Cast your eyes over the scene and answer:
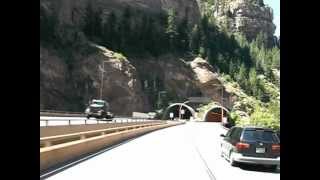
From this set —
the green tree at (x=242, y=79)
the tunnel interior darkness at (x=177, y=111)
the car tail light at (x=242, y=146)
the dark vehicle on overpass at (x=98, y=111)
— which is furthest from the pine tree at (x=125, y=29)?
the car tail light at (x=242, y=146)

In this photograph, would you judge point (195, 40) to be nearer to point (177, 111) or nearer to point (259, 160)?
point (177, 111)

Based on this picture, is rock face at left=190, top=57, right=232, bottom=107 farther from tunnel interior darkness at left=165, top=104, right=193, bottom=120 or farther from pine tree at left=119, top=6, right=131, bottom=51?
pine tree at left=119, top=6, right=131, bottom=51

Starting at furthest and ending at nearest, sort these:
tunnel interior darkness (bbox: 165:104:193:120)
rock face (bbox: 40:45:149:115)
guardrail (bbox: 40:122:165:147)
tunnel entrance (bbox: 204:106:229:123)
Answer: tunnel interior darkness (bbox: 165:104:193:120) → tunnel entrance (bbox: 204:106:229:123) → rock face (bbox: 40:45:149:115) → guardrail (bbox: 40:122:165:147)

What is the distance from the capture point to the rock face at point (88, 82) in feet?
368

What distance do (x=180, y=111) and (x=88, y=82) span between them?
3603cm

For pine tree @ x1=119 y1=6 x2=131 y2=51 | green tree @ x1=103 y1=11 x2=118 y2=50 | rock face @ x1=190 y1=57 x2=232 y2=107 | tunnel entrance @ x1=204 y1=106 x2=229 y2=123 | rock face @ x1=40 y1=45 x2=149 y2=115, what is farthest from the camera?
rock face @ x1=190 y1=57 x2=232 y2=107

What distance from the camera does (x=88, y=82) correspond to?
12369cm

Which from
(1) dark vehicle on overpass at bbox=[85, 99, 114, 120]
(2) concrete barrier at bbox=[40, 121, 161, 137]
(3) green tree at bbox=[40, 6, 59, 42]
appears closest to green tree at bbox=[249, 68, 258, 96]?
(3) green tree at bbox=[40, 6, 59, 42]

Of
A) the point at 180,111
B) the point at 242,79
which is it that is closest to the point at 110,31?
the point at 180,111

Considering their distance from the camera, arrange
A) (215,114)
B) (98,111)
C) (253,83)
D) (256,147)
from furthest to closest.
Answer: (253,83) → (215,114) → (98,111) → (256,147)

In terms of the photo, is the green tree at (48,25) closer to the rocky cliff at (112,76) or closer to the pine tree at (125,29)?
the rocky cliff at (112,76)

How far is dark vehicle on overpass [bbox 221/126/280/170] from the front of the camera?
65.9ft

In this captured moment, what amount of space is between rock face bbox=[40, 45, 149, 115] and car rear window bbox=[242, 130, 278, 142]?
8845cm
